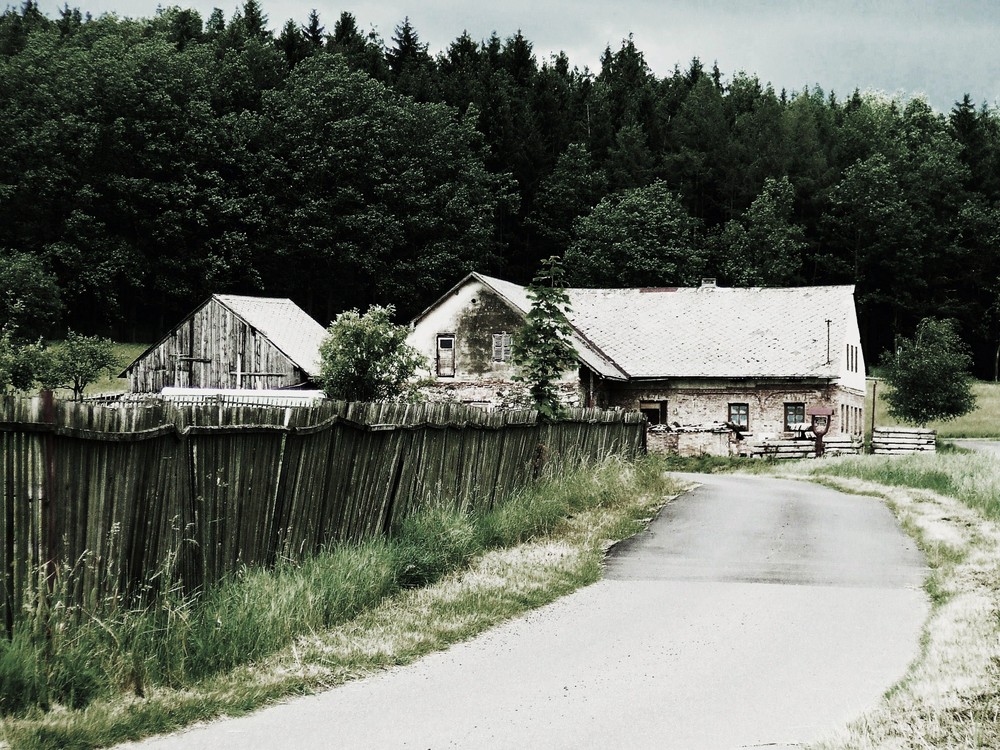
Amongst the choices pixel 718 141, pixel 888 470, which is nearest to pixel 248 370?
pixel 888 470

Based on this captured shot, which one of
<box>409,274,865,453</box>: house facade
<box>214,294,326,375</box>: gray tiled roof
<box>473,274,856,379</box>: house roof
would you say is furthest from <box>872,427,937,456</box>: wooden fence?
<box>214,294,326,375</box>: gray tiled roof

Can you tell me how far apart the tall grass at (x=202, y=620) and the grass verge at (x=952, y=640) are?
12.9 feet

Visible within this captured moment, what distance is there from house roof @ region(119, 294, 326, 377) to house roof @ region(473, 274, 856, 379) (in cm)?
925

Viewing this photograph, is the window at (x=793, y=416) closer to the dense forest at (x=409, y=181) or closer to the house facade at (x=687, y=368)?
the house facade at (x=687, y=368)

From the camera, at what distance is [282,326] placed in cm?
5194

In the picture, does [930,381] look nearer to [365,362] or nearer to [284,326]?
[365,362]

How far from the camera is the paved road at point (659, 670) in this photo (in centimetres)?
666

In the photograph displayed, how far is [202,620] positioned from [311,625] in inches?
36.6

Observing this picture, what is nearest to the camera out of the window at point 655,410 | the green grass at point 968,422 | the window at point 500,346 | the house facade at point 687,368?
the house facade at point 687,368

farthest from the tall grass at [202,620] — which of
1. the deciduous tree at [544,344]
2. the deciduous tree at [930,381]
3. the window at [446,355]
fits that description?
the deciduous tree at [930,381]

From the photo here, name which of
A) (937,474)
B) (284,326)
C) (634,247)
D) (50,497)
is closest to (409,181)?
(634,247)

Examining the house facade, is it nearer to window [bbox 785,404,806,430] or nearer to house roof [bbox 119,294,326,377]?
window [bbox 785,404,806,430]

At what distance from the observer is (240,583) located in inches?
358

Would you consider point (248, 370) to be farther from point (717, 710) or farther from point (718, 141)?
point (718, 141)
